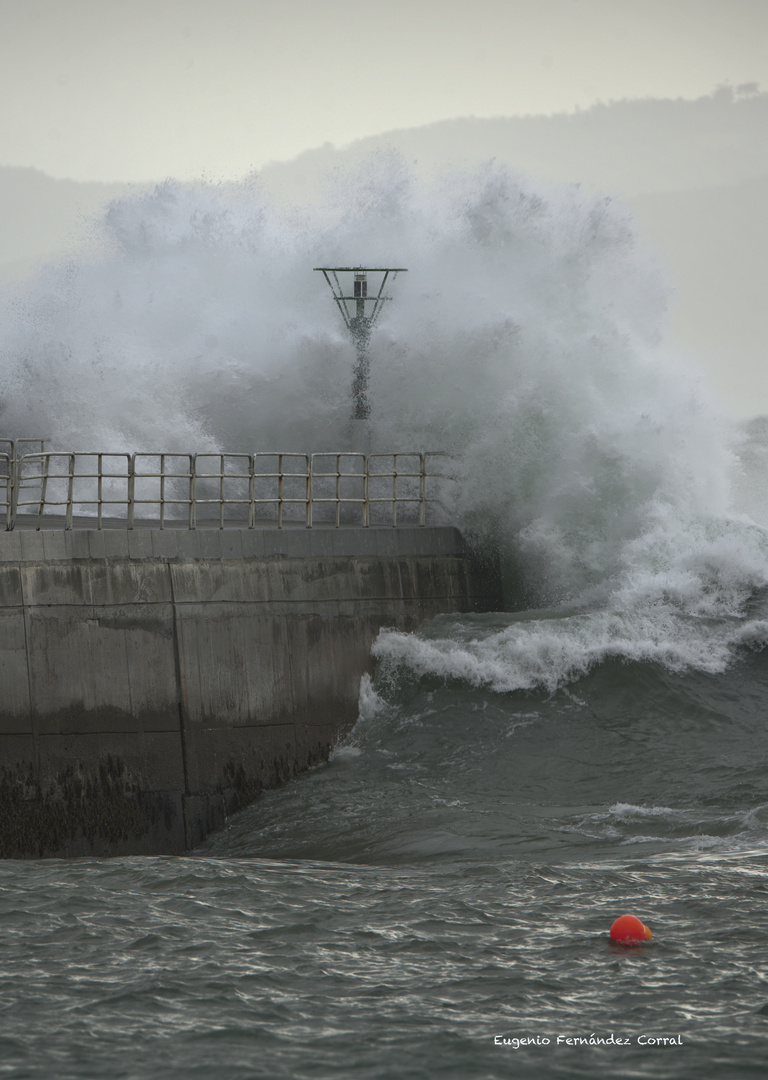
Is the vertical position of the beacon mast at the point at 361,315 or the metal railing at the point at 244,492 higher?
the beacon mast at the point at 361,315

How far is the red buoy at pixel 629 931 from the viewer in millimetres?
6477

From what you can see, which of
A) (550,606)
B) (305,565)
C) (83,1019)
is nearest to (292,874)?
(83,1019)

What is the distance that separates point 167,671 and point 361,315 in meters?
7.80

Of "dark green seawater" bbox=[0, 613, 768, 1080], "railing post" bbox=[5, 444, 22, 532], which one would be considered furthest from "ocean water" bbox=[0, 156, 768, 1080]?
"railing post" bbox=[5, 444, 22, 532]

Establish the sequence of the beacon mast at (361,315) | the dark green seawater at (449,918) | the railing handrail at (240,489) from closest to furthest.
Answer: the dark green seawater at (449,918)
the railing handrail at (240,489)
the beacon mast at (361,315)

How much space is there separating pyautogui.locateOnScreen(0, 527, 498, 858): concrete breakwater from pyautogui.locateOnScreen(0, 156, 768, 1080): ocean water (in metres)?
0.45

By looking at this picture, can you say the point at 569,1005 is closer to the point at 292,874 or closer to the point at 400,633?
the point at 292,874

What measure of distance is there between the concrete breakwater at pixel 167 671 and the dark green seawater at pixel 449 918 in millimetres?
595

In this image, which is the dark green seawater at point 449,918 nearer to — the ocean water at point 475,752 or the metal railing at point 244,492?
the ocean water at point 475,752

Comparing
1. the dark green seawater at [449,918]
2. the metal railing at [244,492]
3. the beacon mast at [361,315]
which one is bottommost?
the dark green seawater at [449,918]

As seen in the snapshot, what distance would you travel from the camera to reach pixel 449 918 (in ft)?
23.3

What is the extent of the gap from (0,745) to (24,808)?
585mm

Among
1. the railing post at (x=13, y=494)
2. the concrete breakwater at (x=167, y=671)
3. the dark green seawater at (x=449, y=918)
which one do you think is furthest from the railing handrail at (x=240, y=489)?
the dark green seawater at (x=449, y=918)

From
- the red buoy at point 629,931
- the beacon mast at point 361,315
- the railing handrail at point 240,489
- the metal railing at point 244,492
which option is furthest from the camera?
the beacon mast at point 361,315
